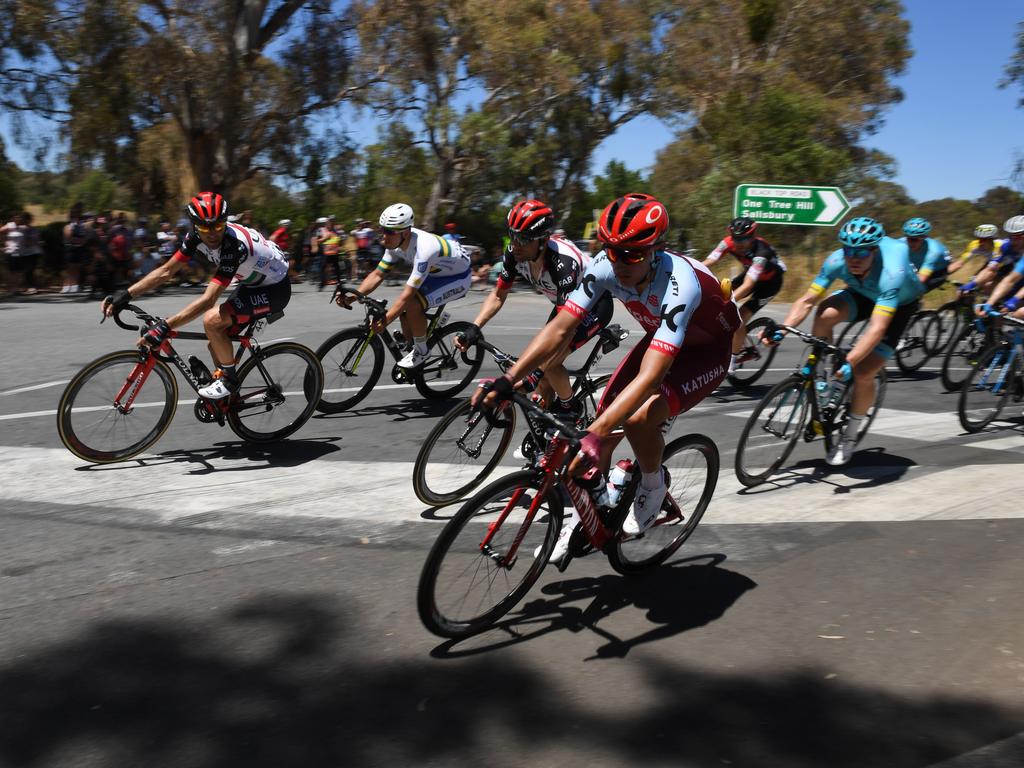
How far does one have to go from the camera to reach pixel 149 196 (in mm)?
30547

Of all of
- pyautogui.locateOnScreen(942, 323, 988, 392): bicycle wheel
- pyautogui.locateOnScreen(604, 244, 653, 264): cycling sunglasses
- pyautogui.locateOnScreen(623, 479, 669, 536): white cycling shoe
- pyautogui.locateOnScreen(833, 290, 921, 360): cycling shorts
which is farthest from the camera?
pyautogui.locateOnScreen(942, 323, 988, 392): bicycle wheel

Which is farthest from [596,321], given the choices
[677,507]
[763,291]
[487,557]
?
[763,291]

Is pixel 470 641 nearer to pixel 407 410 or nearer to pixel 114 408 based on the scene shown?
pixel 114 408

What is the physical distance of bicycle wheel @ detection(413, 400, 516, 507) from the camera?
5.84 m

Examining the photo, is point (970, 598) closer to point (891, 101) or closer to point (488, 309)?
point (488, 309)

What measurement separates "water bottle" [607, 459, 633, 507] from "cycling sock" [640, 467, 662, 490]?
0.10 metres

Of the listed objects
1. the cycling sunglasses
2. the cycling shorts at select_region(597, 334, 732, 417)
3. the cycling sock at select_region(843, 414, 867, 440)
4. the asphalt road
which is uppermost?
the cycling sunglasses

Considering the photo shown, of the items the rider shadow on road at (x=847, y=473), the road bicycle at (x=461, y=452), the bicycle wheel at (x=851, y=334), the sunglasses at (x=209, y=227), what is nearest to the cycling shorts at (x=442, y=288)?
the sunglasses at (x=209, y=227)

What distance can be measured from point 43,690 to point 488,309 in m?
4.64

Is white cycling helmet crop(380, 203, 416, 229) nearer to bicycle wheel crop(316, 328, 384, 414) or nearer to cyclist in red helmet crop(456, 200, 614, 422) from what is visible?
bicycle wheel crop(316, 328, 384, 414)

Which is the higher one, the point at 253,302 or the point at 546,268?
the point at 546,268

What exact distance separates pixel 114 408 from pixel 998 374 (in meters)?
7.97

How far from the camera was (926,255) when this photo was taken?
457 inches

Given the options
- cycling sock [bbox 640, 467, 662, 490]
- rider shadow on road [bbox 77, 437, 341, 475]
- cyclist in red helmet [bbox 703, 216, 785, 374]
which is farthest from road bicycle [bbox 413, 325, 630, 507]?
cyclist in red helmet [bbox 703, 216, 785, 374]
